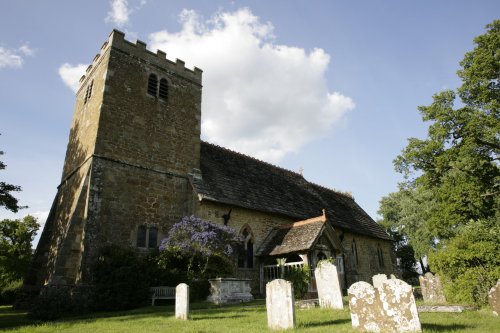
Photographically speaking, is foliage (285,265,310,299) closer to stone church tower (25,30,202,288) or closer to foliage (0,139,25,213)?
stone church tower (25,30,202,288)

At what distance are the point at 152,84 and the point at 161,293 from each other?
1200cm

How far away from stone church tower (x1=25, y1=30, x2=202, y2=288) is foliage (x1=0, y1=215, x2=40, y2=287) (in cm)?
927

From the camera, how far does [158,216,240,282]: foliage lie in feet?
51.0

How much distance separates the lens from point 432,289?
13805 mm

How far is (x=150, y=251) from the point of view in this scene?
1680cm

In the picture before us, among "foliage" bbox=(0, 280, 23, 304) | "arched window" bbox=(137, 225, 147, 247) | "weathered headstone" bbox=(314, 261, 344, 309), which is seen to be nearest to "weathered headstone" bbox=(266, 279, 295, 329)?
"weathered headstone" bbox=(314, 261, 344, 309)

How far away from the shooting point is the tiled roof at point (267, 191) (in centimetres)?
1970

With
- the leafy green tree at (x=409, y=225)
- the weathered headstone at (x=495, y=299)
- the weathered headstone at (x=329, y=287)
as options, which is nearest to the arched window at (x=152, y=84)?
the weathered headstone at (x=329, y=287)

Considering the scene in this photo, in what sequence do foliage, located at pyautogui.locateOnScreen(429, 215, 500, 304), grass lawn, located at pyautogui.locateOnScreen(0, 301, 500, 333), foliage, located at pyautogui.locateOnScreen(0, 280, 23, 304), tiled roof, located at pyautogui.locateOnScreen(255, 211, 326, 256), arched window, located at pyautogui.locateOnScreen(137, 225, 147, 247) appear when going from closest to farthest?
1. grass lawn, located at pyautogui.locateOnScreen(0, 301, 500, 333)
2. foliage, located at pyautogui.locateOnScreen(429, 215, 500, 304)
3. arched window, located at pyautogui.locateOnScreen(137, 225, 147, 247)
4. tiled roof, located at pyautogui.locateOnScreen(255, 211, 326, 256)
5. foliage, located at pyautogui.locateOnScreen(0, 280, 23, 304)

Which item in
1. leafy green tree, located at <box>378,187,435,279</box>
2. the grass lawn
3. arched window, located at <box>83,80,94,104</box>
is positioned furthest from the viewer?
leafy green tree, located at <box>378,187,435,279</box>

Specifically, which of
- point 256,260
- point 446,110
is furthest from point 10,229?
point 446,110

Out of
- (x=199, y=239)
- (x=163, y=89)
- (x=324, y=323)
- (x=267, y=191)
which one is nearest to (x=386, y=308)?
(x=324, y=323)

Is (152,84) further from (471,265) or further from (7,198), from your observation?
(471,265)

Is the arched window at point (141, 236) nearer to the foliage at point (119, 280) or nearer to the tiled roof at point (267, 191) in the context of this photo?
the foliage at point (119, 280)
